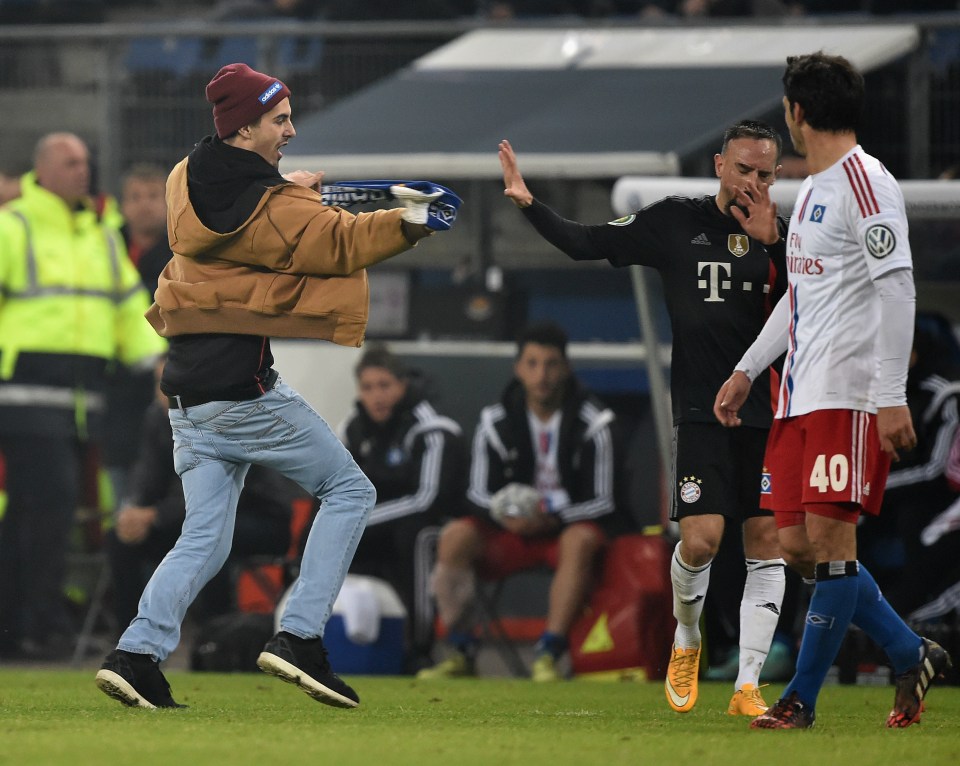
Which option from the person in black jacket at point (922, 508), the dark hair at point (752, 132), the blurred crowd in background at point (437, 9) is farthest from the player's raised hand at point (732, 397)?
the blurred crowd in background at point (437, 9)

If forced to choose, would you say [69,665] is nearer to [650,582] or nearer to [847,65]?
[650,582]

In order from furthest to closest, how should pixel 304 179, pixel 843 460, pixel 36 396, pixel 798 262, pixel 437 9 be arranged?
pixel 437 9, pixel 36 396, pixel 304 179, pixel 798 262, pixel 843 460

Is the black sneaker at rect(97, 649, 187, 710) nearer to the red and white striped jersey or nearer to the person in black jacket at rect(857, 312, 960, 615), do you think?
the red and white striped jersey

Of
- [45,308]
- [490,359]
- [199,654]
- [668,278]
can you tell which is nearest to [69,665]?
[199,654]

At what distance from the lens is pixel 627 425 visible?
37.8 feet

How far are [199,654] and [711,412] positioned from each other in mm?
4178

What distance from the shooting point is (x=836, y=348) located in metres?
6.28

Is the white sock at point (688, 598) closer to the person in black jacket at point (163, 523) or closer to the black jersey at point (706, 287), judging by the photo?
the black jersey at point (706, 287)

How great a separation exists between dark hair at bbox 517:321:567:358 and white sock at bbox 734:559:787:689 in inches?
135

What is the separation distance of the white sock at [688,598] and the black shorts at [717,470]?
0.22m

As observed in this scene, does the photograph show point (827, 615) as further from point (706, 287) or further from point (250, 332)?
point (250, 332)

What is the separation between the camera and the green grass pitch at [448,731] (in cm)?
558

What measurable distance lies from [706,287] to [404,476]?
147 inches

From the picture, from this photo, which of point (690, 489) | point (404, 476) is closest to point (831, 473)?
point (690, 489)
